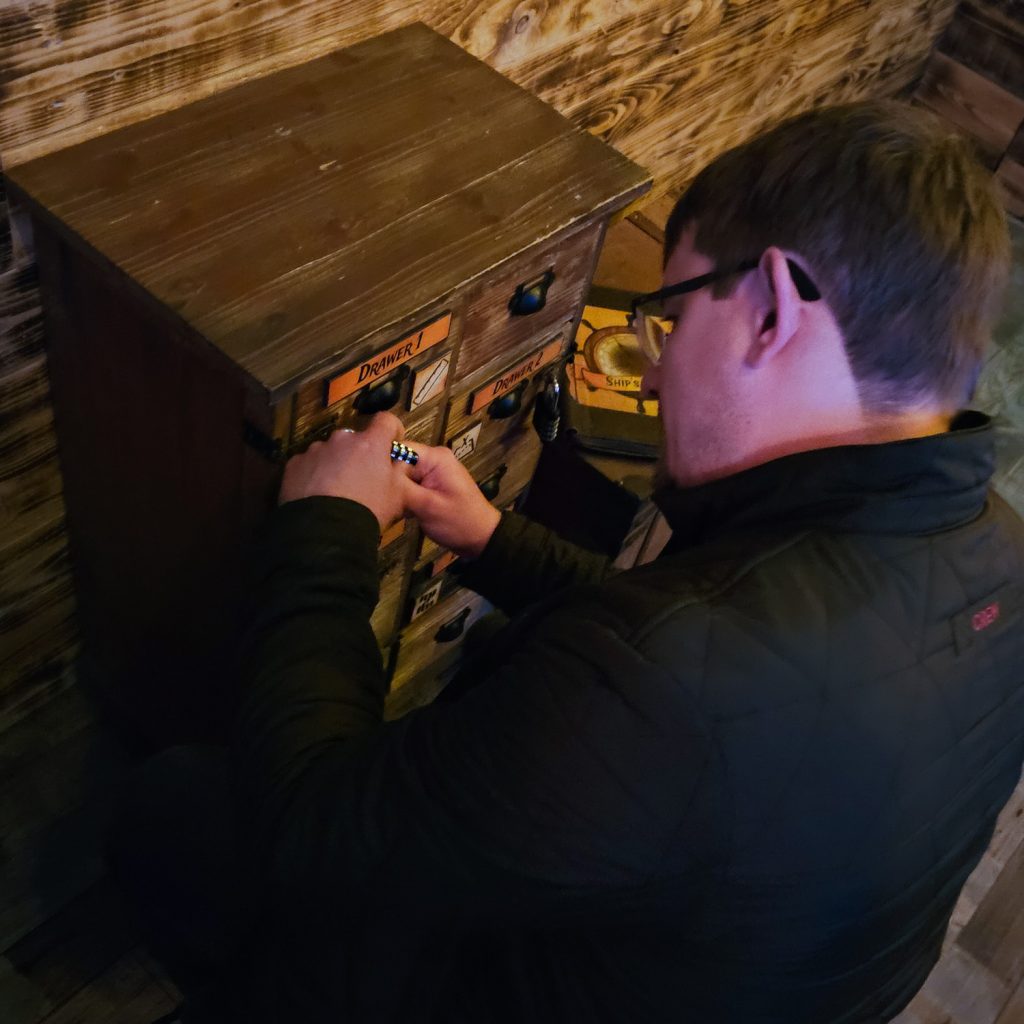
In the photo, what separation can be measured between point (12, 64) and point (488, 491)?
783 mm

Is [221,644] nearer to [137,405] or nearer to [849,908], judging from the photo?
[137,405]

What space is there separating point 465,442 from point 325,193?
36 cm

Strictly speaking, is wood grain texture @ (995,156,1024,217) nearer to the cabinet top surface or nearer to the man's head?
the cabinet top surface

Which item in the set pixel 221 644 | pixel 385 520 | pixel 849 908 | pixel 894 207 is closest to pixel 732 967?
pixel 849 908

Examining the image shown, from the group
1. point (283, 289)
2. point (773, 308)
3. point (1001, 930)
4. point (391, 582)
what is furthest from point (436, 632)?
point (1001, 930)

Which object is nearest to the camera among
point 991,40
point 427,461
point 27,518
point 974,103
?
point 427,461

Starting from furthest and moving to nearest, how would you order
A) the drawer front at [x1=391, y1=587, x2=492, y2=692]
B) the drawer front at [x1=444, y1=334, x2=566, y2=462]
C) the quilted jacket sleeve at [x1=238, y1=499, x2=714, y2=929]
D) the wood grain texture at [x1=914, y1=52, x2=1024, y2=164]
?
the wood grain texture at [x1=914, y1=52, x2=1024, y2=164]
the drawer front at [x1=391, y1=587, x2=492, y2=692]
the drawer front at [x1=444, y1=334, x2=566, y2=462]
the quilted jacket sleeve at [x1=238, y1=499, x2=714, y2=929]

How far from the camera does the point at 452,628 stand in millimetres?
1793

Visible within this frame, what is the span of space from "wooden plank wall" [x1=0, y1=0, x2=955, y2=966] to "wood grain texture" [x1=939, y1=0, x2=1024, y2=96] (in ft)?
2.18

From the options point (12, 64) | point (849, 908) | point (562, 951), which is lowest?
point (562, 951)

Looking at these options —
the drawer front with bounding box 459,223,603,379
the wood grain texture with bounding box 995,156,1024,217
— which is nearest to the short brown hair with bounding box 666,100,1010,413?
the drawer front with bounding box 459,223,603,379

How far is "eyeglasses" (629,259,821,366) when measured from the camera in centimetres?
96

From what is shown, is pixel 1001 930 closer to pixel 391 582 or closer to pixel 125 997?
pixel 391 582

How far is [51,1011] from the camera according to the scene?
4.88 ft
